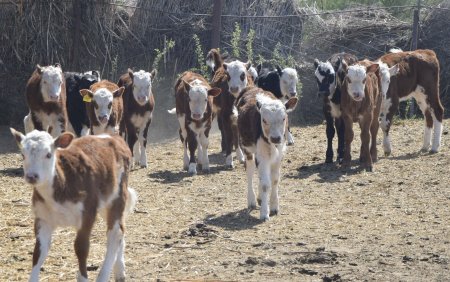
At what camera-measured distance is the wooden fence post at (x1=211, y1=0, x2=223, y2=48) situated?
19297 mm

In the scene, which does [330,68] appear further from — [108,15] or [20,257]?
[20,257]

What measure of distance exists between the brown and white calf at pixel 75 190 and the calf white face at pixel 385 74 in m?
8.08

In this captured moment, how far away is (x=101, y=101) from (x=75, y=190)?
620 centimetres

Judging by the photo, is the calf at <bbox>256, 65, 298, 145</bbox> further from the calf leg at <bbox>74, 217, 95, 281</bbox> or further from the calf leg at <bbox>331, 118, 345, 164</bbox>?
the calf leg at <bbox>74, 217, 95, 281</bbox>

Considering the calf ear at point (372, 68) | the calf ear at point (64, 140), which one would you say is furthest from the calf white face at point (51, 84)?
the calf ear at point (64, 140)

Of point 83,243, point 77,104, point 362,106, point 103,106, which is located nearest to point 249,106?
point 103,106

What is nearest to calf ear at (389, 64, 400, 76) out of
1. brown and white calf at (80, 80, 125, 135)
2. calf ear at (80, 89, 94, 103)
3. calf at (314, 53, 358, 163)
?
calf at (314, 53, 358, 163)

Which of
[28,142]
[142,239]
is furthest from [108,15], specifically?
[28,142]

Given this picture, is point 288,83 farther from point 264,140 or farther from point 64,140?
point 64,140

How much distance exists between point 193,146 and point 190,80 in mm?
1278

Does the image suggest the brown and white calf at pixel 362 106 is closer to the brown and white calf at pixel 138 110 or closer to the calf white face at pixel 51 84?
the brown and white calf at pixel 138 110

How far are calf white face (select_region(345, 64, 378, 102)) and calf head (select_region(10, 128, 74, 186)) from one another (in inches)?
290

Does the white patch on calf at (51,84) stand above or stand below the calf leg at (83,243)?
above

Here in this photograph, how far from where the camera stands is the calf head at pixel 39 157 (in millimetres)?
7156
